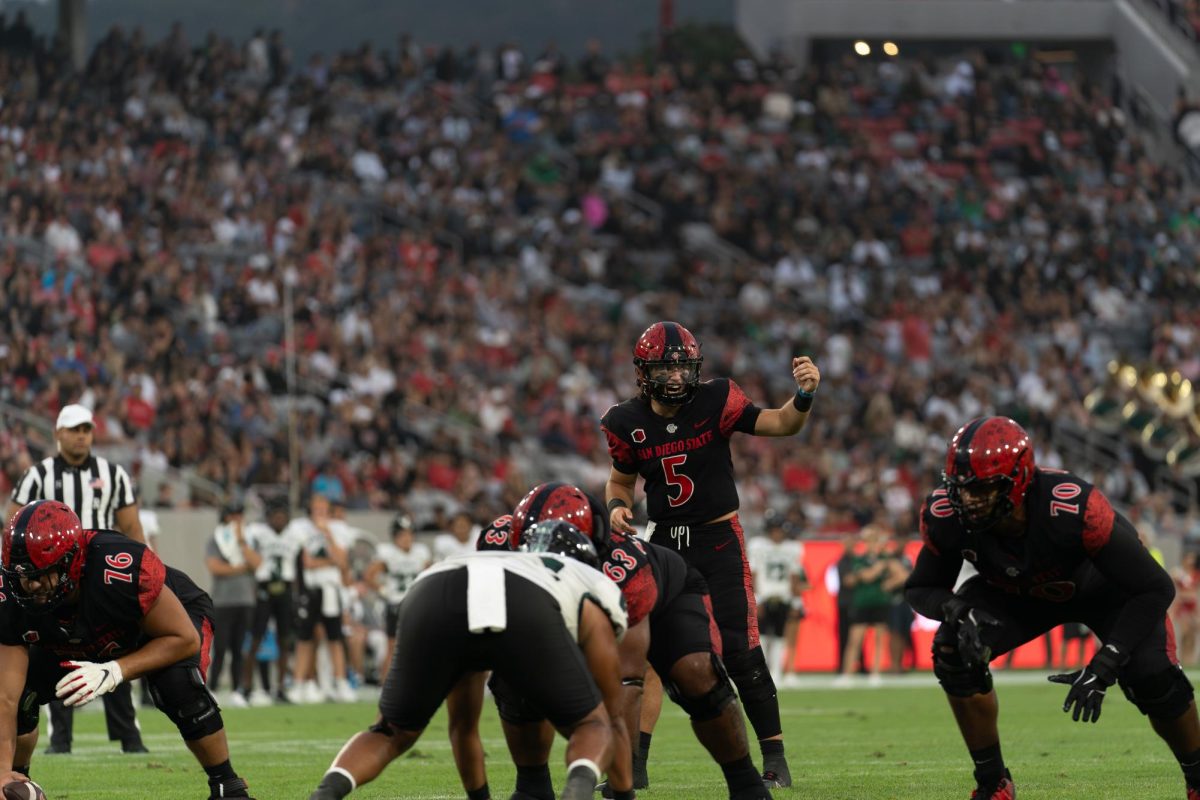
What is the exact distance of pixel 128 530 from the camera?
35.4 feet

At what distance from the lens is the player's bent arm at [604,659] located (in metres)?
6.05

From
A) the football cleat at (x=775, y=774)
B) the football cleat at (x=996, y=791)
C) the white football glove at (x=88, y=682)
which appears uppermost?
the white football glove at (x=88, y=682)

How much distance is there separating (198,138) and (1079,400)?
1291 cm

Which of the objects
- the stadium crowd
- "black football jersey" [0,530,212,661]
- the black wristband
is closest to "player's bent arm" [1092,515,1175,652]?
the black wristband

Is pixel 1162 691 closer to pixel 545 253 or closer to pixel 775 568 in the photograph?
pixel 775 568

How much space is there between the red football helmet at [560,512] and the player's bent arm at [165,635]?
1392 millimetres

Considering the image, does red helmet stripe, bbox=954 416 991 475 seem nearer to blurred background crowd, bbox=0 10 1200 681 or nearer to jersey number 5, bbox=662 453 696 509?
jersey number 5, bbox=662 453 696 509

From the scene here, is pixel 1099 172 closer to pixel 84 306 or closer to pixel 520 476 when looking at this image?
pixel 520 476

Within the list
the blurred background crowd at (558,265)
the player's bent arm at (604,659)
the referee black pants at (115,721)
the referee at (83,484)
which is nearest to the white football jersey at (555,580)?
the player's bent arm at (604,659)

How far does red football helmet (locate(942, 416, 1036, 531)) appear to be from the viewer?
6.65 metres

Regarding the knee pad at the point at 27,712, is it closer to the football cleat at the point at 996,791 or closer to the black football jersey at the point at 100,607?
the black football jersey at the point at 100,607

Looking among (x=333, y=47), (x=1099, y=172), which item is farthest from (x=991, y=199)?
(x=333, y=47)

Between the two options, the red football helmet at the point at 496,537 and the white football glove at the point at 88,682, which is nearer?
the white football glove at the point at 88,682

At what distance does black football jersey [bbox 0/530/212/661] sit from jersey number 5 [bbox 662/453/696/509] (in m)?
2.63
